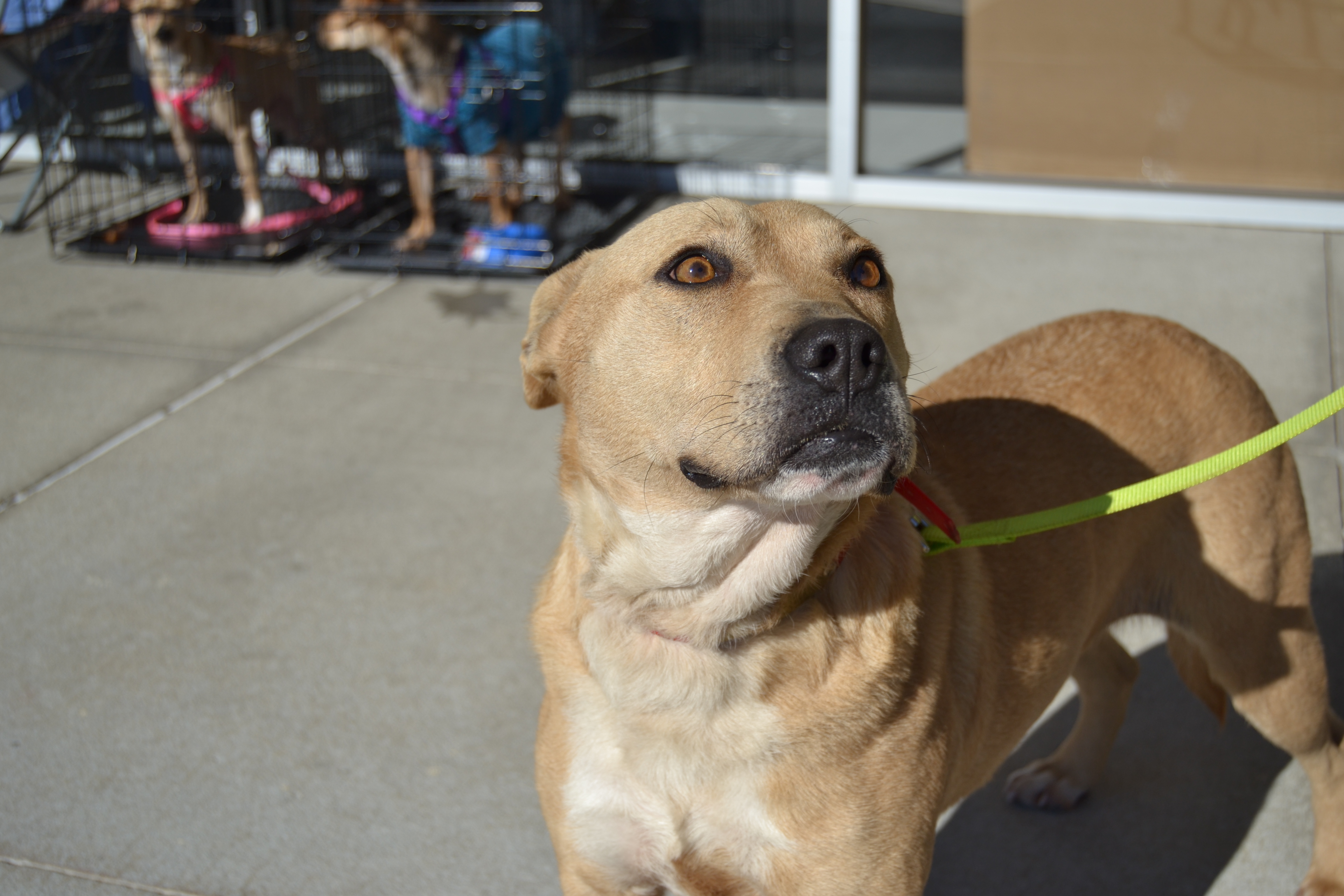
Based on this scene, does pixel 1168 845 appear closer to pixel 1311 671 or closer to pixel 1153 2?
pixel 1311 671

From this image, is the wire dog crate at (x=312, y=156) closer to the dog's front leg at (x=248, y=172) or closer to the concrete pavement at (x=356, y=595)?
the dog's front leg at (x=248, y=172)

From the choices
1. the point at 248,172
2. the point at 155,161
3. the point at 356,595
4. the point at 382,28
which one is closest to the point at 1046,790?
the point at 356,595

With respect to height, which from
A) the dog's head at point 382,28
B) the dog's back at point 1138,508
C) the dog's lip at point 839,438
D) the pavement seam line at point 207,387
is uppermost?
the dog's head at point 382,28

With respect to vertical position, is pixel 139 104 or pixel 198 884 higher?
pixel 139 104

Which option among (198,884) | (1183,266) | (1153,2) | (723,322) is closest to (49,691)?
(198,884)

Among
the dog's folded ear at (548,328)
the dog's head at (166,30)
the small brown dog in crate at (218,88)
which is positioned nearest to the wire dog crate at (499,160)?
the small brown dog in crate at (218,88)

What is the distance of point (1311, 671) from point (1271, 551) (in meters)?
0.33

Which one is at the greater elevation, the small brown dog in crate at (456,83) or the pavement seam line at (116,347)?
the small brown dog in crate at (456,83)

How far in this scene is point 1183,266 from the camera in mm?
6215

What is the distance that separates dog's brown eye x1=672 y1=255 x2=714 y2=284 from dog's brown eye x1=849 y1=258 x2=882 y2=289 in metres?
0.30

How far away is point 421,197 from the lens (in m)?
6.90

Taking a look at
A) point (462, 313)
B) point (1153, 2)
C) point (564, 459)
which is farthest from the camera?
point (1153, 2)

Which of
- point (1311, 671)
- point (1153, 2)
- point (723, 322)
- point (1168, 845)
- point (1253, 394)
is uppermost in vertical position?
point (1153, 2)

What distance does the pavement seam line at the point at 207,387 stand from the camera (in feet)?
14.8
